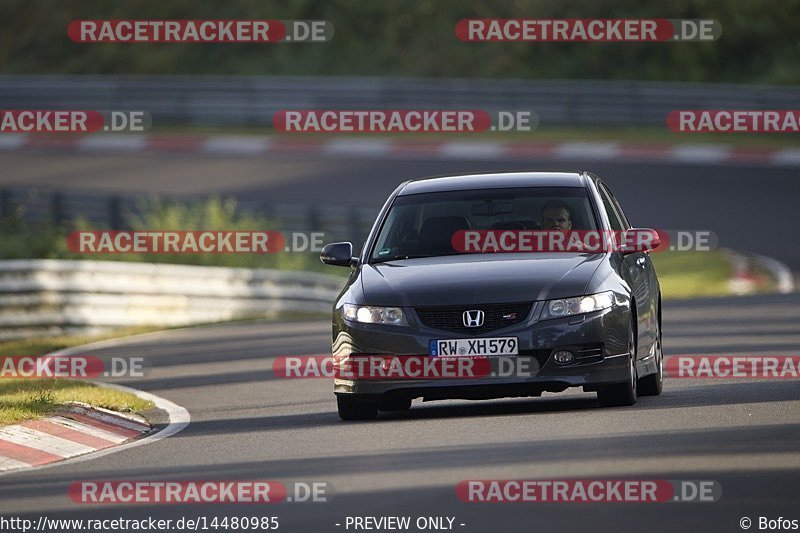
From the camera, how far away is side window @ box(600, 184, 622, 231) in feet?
45.1

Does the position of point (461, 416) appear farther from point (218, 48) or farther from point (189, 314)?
point (218, 48)

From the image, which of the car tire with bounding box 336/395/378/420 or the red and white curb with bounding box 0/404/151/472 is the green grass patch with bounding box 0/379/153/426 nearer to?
the red and white curb with bounding box 0/404/151/472

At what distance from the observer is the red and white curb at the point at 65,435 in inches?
471

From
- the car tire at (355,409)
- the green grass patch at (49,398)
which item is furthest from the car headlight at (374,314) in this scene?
the green grass patch at (49,398)

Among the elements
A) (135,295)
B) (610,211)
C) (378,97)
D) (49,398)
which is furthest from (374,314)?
(378,97)

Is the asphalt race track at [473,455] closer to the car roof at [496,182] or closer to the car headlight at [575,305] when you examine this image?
the car headlight at [575,305]

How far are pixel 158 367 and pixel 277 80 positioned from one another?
81.8ft

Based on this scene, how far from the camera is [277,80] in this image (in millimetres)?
44281

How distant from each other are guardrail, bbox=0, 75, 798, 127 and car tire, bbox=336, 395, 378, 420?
27551mm

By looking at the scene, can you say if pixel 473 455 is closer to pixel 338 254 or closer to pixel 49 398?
pixel 338 254

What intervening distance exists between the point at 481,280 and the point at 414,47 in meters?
38.4

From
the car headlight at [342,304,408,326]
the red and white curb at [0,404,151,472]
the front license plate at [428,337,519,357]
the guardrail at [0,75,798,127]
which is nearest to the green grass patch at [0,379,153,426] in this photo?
the red and white curb at [0,404,151,472]

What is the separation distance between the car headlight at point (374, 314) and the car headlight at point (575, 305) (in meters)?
0.92

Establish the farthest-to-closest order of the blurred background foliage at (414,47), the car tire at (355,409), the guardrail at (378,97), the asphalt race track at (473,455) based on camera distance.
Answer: the blurred background foliage at (414,47) < the guardrail at (378,97) < the car tire at (355,409) < the asphalt race track at (473,455)
